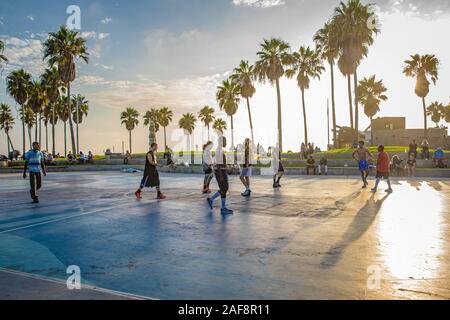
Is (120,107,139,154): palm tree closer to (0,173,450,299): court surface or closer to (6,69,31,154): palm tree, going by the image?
(6,69,31,154): palm tree

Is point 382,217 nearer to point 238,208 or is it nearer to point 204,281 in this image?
point 238,208

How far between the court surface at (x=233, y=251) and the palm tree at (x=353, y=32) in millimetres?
30407

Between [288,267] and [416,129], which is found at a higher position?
[416,129]

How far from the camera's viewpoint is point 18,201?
11391 millimetres

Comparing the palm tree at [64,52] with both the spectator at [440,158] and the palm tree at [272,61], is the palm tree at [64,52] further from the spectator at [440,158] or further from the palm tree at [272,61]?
the spectator at [440,158]

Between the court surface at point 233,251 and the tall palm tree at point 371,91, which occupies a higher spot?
the tall palm tree at point 371,91

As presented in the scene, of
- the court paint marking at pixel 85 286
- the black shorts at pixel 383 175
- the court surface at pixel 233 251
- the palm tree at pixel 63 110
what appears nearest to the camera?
the court paint marking at pixel 85 286

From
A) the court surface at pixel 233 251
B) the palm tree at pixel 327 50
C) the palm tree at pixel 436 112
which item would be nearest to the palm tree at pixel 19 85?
the palm tree at pixel 327 50

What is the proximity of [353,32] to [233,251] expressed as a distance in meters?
36.8

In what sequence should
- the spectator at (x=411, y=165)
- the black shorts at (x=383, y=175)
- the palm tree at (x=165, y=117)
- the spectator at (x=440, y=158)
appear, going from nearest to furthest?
→ 1. the black shorts at (x=383, y=175)
2. the spectator at (x=411, y=165)
3. the spectator at (x=440, y=158)
4. the palm tree at (x=165, y=117)

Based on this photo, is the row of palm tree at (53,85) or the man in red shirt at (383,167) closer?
the man in red shirt at (383,167)

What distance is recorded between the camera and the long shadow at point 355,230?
4.59 m

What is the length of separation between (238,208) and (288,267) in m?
5.14

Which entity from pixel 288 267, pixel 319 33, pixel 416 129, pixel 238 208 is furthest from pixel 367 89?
pixel 288 267
